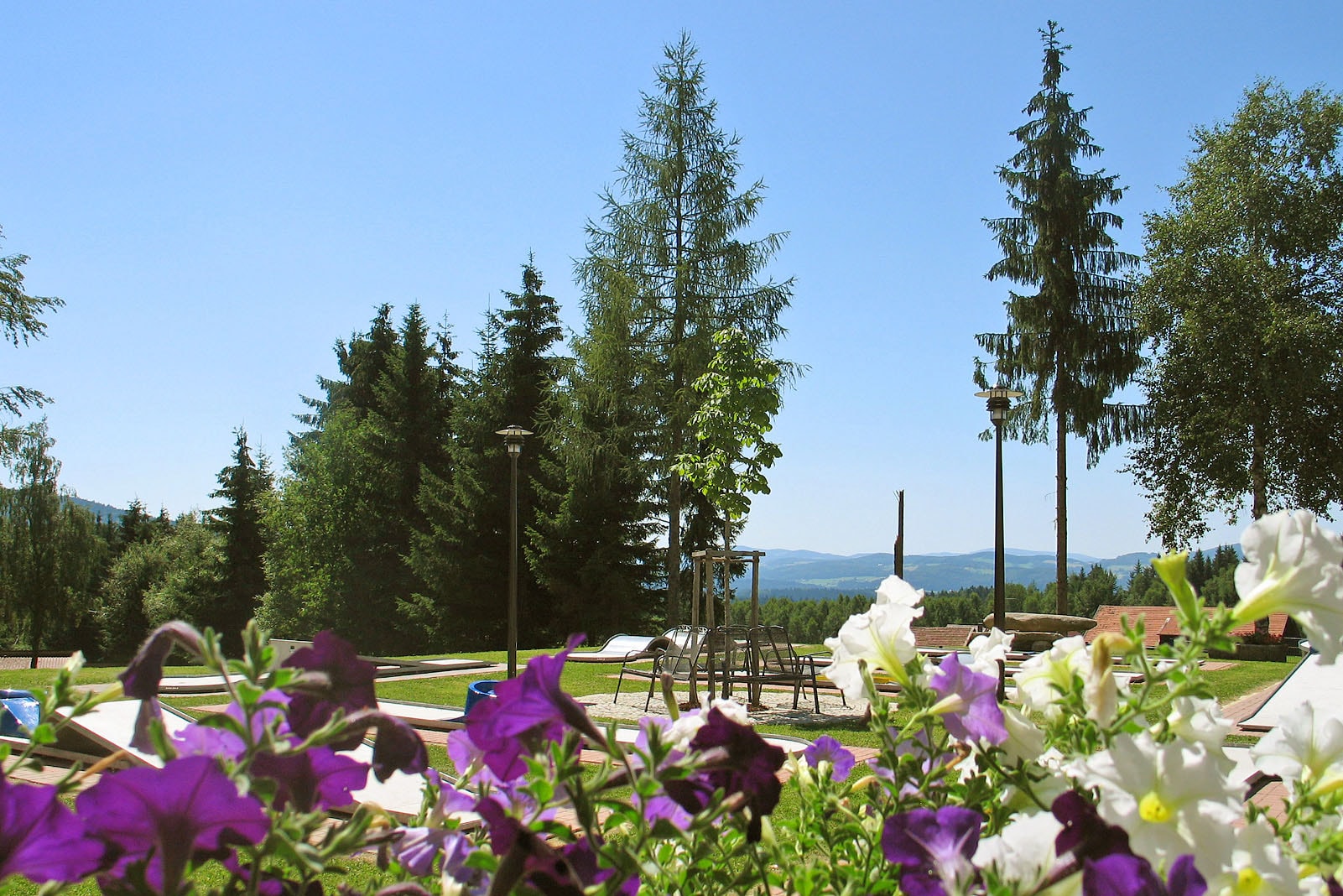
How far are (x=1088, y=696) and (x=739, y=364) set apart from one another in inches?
351

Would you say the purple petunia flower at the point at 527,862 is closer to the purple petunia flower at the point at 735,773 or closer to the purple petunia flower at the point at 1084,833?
the purple petunia flower at the point at 735,773

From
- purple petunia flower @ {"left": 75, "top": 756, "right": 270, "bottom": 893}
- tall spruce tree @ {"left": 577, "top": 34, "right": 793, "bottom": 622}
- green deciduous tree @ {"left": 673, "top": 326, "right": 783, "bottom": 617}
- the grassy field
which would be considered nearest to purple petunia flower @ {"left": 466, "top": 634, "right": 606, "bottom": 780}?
purple petunia flower @ {"left": 75, "top": 756, "right": 270, "bottom": 893}

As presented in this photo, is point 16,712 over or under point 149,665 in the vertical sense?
under

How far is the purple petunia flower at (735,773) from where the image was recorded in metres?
0.61

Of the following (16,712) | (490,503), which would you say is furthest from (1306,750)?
(490,503)

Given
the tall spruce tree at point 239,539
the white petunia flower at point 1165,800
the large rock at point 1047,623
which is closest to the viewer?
the white petunia flower at point 1165,800

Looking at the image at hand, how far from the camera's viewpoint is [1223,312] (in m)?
20.4

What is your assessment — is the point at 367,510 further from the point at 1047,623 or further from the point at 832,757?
the point at 832,757

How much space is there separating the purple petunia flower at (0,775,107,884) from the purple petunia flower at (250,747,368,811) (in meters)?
0.13

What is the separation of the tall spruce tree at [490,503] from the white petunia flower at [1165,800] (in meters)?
25.2

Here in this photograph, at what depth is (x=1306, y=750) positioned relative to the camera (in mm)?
736

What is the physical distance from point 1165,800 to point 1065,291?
23105 millimetres

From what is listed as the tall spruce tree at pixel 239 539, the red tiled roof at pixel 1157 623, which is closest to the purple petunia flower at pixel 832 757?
the red tiled roof at pixel 1157 623

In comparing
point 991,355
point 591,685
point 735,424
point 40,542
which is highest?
point 991,355
